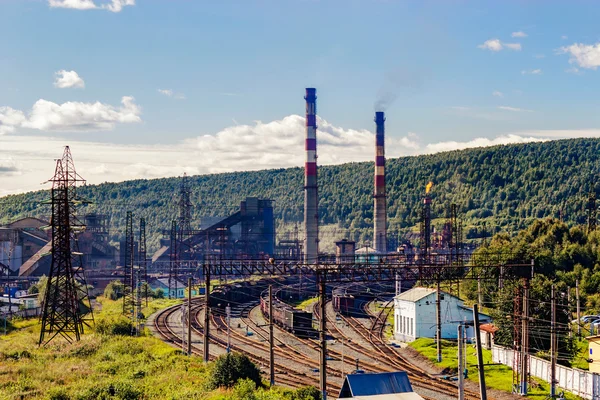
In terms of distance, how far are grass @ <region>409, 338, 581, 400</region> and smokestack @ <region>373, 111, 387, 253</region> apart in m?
49.2

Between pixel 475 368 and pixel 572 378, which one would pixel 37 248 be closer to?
pixel 475 368

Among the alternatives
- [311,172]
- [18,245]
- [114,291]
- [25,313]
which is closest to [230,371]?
[25,313]

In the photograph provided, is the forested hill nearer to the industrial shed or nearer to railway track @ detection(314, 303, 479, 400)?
railway track @ detection(314, 303, 479, 400)

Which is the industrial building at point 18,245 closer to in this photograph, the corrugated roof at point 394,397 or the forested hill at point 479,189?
the forested hill at point 479,189

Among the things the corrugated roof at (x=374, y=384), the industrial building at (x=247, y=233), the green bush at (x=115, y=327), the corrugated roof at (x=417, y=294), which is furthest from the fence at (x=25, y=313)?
the industrial building at (x=247, y=233)

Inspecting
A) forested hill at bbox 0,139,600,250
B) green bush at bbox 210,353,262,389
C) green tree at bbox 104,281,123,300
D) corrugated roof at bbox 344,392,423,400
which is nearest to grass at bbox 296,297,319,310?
green tree at bbox 104,281,123,300

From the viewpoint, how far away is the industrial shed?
26.2 m

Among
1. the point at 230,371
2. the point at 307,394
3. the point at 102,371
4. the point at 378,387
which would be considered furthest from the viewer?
the point at 102,371

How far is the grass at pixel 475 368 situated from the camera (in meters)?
32.8

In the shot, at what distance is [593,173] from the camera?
149000mm

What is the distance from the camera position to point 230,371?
3128 cm

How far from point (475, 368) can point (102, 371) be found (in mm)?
17770

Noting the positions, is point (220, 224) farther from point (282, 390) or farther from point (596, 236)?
point (282, 390)

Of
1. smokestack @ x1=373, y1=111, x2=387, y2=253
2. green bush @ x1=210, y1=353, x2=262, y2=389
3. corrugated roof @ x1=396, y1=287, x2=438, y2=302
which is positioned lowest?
green bush @ x1=210, y1=353, x2=262, y2=389
